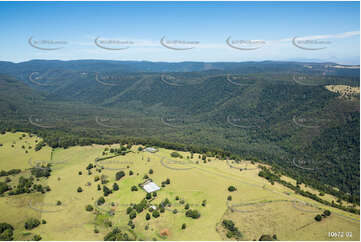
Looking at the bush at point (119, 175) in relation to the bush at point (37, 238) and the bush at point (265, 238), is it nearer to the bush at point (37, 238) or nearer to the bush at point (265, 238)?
the bush at point (37, 238)

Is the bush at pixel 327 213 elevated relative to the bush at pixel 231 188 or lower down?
elevated

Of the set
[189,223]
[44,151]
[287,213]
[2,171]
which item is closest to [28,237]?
[189,223]

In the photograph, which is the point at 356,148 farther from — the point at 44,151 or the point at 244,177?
the point at 44,151

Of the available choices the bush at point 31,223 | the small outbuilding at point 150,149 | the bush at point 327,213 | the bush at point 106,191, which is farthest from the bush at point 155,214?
the small outbuilding at point 150,149

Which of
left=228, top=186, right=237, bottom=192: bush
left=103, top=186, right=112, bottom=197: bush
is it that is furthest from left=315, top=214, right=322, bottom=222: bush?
left=103, top=186, right=112, bottom=197: bush

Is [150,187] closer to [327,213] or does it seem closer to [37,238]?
[37,238]

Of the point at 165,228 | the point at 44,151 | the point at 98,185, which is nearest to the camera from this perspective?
the point at 165,228
